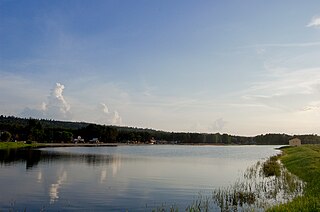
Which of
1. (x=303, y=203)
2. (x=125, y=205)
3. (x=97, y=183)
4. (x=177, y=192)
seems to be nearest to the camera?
(x=303, y=203)

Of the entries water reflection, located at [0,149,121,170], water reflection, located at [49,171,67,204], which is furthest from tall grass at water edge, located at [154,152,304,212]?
water reflection, located at [0,149,121,170]

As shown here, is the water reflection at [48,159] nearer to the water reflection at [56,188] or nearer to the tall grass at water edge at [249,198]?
the water reflection at [56,188]

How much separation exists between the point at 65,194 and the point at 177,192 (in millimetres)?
11607

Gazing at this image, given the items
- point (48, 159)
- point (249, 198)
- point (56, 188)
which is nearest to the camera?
point (249, 198)

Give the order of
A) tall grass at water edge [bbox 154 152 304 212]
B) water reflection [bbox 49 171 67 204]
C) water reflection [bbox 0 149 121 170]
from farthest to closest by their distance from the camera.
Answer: water reflection [bbox 0 149 121 170], water reflection [bbox 49 171 67 204], tall grass at water edge [bbox 154 152 304 212]

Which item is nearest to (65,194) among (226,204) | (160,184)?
(160,184)

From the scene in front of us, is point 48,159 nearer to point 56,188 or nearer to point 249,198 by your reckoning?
point 56,188

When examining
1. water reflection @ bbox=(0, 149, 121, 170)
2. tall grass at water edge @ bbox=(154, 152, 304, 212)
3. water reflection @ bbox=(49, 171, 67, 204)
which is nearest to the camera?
tall grass at water edge @ bbox=(154, 152, 304, 212)

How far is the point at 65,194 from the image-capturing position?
3609cm

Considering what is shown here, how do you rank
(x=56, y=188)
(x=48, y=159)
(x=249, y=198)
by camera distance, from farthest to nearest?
1. (x=48, y=159)
2. (x=56, y=188)
3. (x=249, y=198)

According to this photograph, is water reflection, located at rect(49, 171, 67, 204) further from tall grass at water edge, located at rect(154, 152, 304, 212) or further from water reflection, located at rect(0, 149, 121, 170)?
water reflection, located at rect(0, 149, 121, 170)

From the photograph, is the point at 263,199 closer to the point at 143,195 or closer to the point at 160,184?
the point at 143,195

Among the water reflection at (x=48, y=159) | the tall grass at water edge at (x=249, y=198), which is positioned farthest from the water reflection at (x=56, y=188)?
the water reflection at (x=48, y=159)

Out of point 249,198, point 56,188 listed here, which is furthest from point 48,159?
point 249,198
